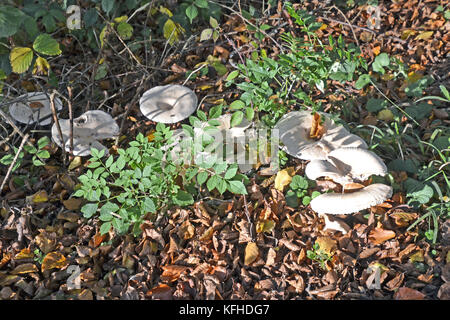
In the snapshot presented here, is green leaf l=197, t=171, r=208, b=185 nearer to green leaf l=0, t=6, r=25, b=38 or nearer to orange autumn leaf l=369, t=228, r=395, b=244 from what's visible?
orange autumn leaf l=369, t=228, r=395, b=244

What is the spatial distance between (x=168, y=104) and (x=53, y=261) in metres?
1.50

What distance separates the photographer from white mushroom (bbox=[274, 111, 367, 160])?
317cm

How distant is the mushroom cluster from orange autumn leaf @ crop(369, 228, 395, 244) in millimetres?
297

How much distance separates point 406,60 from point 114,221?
304cm

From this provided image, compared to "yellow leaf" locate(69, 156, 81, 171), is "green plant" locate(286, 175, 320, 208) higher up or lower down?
higher up

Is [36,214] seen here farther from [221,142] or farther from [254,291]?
[254,291]

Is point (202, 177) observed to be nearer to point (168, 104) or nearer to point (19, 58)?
point (168, 104)

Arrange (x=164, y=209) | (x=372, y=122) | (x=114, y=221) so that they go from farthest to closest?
(x=372, y=122) → (x=164, y=209) → (x=114, y=221)

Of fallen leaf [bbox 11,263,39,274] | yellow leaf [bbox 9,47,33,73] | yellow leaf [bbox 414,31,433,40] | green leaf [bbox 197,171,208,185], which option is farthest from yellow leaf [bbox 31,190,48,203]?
yellow leaf [bbox 414,31,433,40]

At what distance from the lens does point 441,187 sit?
3203 mm

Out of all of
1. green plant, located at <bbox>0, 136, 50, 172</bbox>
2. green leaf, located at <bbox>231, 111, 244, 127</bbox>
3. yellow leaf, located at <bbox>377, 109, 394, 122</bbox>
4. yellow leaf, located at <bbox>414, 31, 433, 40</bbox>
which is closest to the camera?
green leaf, located at <bbox>231, 111, 244, 127</bbox>

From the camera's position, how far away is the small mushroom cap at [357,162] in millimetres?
2963

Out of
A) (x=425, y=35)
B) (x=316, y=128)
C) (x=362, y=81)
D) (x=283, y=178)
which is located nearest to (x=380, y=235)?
(x=283, y=178)

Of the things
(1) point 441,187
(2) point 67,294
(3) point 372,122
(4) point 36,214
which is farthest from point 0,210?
(1) point 441,187
